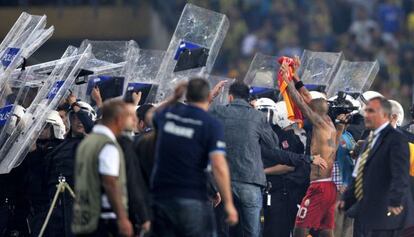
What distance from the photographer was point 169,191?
41.5 feet

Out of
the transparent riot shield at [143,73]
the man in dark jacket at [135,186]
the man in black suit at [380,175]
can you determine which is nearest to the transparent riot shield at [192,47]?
the transparent riot shield at [143,73]

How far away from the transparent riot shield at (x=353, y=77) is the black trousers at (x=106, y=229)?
7.01 metres

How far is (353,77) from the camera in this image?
19.2 m

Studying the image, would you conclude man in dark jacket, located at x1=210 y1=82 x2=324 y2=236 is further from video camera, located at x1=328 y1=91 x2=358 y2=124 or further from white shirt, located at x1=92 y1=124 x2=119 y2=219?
white shirt, located at x1=92 y1=124 x2=119 y2=219

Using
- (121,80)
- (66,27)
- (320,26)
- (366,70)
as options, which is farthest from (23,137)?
(320,26)

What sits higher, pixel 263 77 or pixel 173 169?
pixel 173 169

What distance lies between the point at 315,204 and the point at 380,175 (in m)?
2.65

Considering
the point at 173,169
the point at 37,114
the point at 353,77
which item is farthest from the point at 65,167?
the point at 353,77

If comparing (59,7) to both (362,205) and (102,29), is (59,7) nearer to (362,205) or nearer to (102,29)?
(102,29)

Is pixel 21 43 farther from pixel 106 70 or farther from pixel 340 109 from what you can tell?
pixel 340 109

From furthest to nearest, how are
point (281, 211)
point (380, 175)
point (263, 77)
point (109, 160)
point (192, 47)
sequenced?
point (263, 77) → point (192, 47) → point (281, 211) → point (380, 175) → point (109, 160)

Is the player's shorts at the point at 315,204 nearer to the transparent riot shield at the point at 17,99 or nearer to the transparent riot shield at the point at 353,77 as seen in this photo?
the transparent riot shield at the point at 353,77

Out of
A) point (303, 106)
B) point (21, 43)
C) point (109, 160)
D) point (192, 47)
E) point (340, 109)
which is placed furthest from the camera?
point (192, 47)

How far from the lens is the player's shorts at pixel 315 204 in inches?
667
